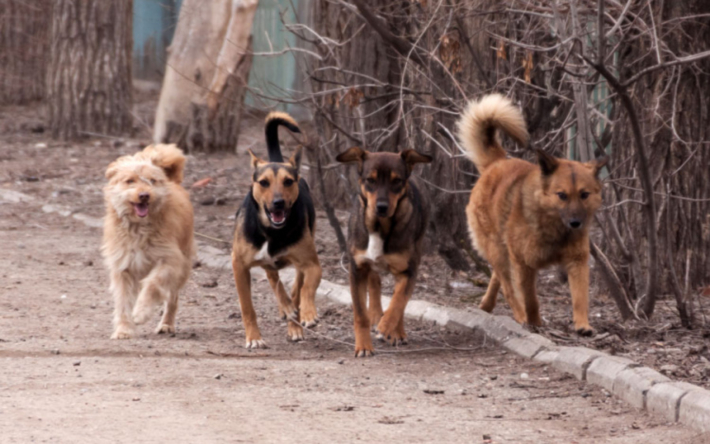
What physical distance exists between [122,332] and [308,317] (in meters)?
1.26

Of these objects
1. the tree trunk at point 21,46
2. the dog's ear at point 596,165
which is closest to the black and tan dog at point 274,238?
the dog's ear at point 596,165

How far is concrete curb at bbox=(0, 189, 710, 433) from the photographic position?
4.70m

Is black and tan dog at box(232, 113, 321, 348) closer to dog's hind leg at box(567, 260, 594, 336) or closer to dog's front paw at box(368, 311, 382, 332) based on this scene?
dog's front paw at box(368, 311, 382, 332)

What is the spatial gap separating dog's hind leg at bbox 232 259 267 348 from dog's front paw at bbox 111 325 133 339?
806mm

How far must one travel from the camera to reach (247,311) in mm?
6879

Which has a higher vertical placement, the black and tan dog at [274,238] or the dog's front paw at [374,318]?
the black and tan dog at [274,238]

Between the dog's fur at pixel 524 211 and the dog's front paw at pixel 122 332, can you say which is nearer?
the dog's fur at pixel 524 211

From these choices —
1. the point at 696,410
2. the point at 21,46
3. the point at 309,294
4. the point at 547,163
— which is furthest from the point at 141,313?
the point at 21,46

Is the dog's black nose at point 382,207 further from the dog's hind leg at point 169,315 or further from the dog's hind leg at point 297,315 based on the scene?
the dog's hind leg at point 169,315

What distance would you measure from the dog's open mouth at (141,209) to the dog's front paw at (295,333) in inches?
51.0

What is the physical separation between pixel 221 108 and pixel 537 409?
11.0 m

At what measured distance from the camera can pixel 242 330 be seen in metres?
7.57

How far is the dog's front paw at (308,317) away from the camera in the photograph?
23.1 ft

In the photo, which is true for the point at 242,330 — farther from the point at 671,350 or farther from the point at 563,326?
the point at 671,350
